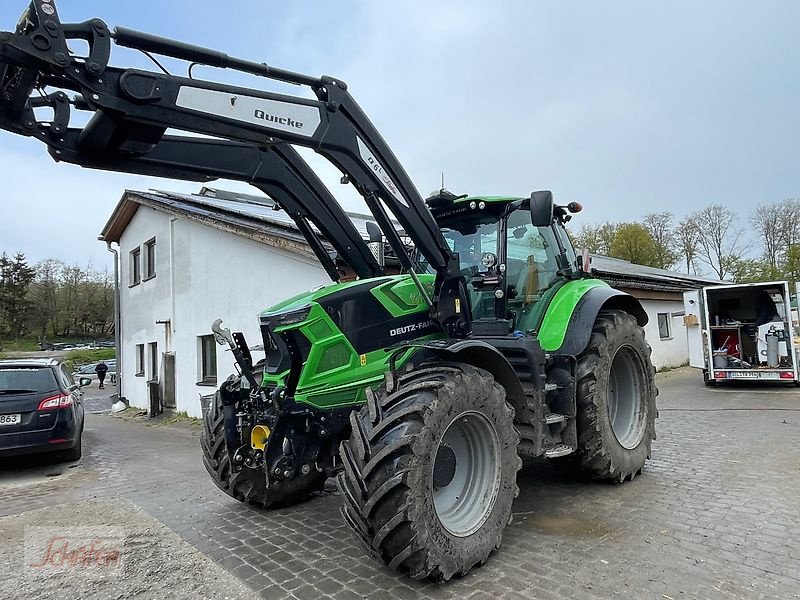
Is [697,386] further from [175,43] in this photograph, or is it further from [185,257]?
[175,43]

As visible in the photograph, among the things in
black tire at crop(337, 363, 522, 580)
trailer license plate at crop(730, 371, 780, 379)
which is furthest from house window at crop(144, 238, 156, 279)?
trailer license plate at crop(730, 371, 780, 379)

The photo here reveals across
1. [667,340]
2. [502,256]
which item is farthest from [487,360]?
[667,340]

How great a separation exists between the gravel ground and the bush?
3343 cm

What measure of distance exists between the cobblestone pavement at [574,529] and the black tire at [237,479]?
121 mm

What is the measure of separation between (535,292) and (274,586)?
10.4 ft

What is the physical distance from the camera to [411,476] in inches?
117

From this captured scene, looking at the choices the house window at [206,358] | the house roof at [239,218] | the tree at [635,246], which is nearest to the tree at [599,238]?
the tree at [635,246]

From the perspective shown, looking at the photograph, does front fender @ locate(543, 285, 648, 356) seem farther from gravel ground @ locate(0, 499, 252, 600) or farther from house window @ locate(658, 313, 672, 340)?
house window @ locate(658, 313, 672, 340)

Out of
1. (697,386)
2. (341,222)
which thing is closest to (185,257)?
Result: (341,222)

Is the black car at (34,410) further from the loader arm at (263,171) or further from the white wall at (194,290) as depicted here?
the loader arm at (263,171)

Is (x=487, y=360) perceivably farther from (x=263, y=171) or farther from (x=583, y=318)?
(x=263, y=171)

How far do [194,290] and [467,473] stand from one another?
10.2 metres

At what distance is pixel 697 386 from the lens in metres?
13.2

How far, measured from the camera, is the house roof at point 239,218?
943 centimetres
